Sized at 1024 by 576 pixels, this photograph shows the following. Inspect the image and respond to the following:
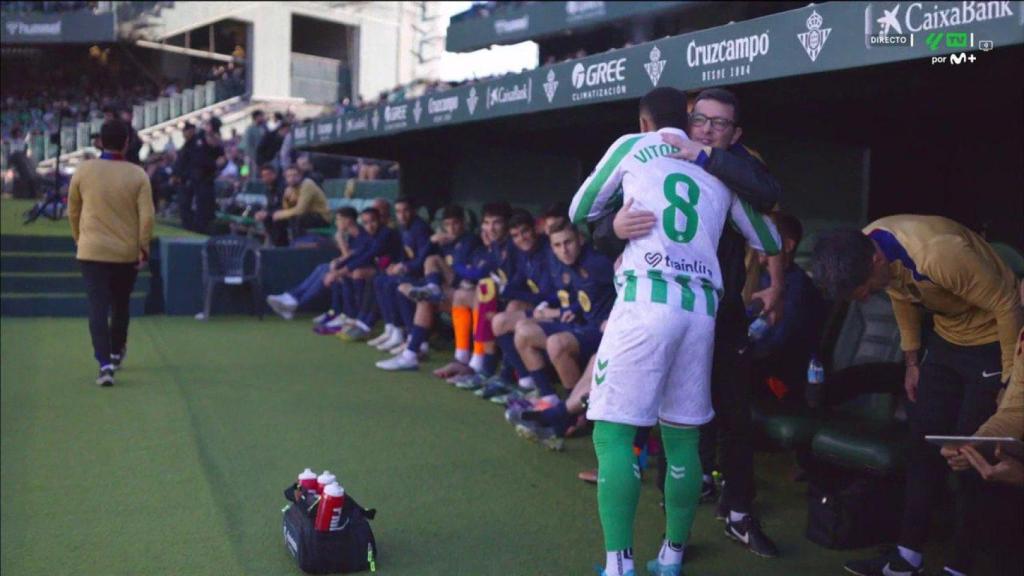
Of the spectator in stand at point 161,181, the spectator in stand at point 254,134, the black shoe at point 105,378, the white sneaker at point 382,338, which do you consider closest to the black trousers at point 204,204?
the spectator in stand at point 254,134

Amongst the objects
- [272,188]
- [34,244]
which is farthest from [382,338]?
[34,244]

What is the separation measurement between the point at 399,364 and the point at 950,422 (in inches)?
206

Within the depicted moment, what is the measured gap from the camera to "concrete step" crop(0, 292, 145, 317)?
1130 centimetres

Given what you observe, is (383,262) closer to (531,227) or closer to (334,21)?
(531,227)

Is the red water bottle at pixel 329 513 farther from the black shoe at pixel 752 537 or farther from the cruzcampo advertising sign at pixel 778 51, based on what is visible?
the cruzcampo advertising sign at pixel 778 51

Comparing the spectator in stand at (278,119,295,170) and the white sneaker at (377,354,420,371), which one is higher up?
the spectator in stand at (278,119,295,170)

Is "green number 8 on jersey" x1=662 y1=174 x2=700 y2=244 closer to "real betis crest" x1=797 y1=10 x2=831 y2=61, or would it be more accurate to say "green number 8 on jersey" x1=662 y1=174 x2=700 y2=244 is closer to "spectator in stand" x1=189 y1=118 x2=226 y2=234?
"real betis crest" x1=797 y1=10 x2=831 y2=61

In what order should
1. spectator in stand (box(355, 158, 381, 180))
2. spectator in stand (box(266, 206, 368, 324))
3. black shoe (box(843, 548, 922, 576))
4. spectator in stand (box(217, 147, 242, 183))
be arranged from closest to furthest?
1. black shoe (box(843, 548, 922, 576))
2. spectator in stand (box(266, 206, 368, 324))
3. spectator in stand (box(355, 158, 381, 180))
4. spectator in stand (box(217, 147, 242, 183))

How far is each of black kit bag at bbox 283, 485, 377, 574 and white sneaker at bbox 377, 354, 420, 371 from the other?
4.28 meters

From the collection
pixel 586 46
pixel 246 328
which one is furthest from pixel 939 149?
pixel 586 46

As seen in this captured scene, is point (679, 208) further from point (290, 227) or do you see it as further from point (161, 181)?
point (161, 181)

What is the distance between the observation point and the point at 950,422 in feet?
11.6

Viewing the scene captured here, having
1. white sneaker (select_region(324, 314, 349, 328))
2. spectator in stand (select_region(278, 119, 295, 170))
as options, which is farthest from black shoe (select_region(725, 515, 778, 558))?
spectator in stand (select_region(278, 119, 295, 170))

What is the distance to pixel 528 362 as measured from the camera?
618cm
